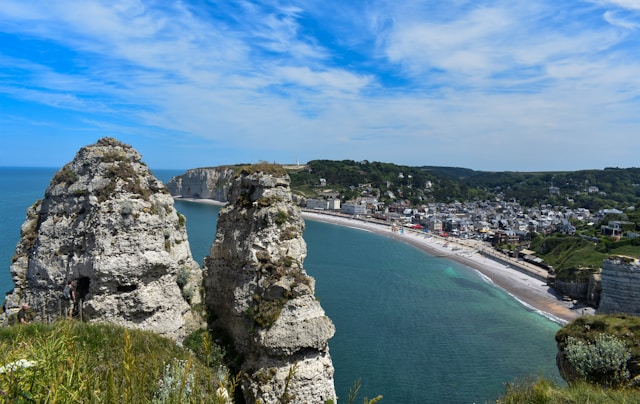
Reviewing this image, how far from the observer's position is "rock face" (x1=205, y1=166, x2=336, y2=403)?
49.3ft

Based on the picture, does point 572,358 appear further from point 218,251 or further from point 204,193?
point 204,193

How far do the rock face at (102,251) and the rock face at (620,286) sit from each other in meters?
Result: 49.4

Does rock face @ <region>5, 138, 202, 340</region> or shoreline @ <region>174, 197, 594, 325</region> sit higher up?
rock face @ <region>5, 138, 202, 340</region>

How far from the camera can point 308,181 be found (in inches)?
7082

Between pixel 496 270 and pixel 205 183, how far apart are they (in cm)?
12901

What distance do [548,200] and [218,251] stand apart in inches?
7333

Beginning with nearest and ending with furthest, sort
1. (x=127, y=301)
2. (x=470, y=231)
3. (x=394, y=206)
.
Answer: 1. (x=127, y=301)
2. (x=470, y=231)
3. (x=394, y=206)

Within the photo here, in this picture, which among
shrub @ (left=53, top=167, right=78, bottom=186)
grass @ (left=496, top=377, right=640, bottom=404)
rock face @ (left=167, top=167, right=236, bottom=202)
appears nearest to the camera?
grass @ (left=496, top=377, right=640, bottom=404)

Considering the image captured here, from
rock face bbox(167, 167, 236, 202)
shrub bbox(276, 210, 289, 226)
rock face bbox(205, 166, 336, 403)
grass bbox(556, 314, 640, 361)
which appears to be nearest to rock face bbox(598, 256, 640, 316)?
grass bbox(556, 314, 640, 361)

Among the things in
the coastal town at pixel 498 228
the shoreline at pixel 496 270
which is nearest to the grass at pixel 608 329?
the shoreline at pixel 496 270

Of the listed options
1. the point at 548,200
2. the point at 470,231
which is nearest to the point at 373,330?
the point at 470,231

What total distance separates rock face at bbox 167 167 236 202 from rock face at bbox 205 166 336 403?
14372 centimetres

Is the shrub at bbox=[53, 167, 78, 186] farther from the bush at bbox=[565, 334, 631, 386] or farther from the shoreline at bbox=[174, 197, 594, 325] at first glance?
the shoreline at bbox=[174, 197, 594, 325]

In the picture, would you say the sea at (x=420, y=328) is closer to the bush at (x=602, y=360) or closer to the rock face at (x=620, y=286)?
the bush at (x=602, y=360)
